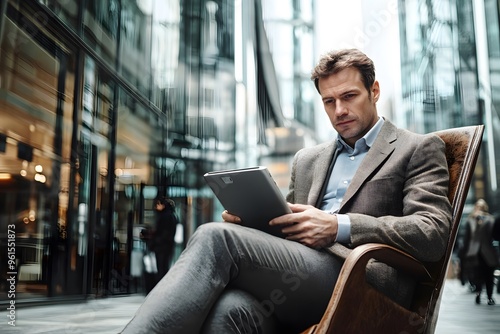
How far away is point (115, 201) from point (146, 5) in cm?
282

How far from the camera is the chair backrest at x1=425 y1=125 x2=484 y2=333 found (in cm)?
138

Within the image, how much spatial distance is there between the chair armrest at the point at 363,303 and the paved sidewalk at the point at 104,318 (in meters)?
2.36

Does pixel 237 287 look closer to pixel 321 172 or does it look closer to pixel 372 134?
pixel 321 172

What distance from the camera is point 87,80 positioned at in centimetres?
515

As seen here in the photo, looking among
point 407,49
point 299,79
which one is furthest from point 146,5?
point 299,79

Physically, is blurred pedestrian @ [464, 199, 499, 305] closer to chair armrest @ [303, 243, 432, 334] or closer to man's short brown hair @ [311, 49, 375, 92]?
man's short brown hair @ [311, 49, 375, 92]

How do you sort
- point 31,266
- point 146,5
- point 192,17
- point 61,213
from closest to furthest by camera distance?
point 31,266 → point 61,213 → point 146,5 → point 192,17

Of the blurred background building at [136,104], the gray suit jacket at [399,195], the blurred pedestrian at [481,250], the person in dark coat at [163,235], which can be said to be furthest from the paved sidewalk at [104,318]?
the gray suit jacket at [399,195]

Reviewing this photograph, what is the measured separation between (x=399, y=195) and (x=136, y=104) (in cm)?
532

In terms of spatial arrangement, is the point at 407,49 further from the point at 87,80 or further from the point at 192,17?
the point at 87,80

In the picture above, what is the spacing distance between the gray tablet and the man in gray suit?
44mm

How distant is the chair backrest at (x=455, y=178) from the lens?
1.38 metres

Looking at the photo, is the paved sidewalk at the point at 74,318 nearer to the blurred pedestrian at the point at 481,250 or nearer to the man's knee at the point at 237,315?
the man's knee at the point at 237,315

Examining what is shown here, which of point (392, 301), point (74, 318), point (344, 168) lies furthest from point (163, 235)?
point (392, 301)
